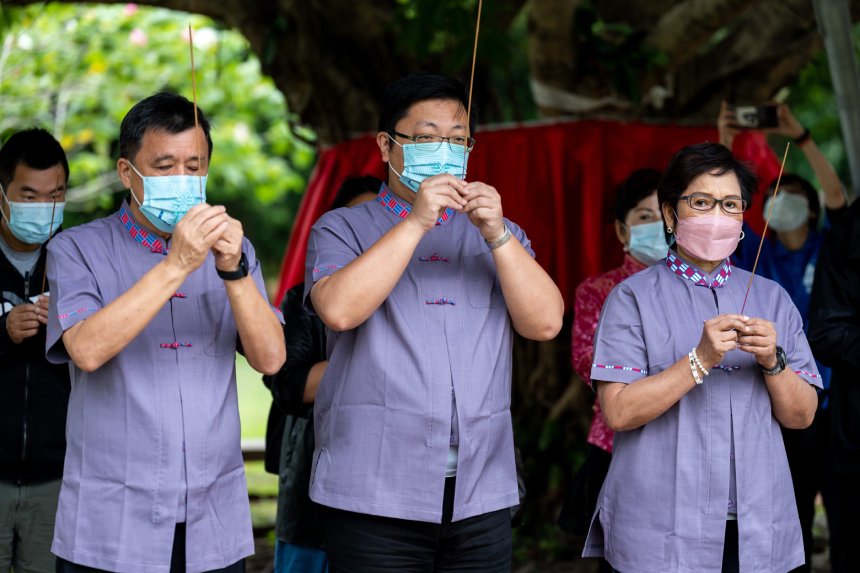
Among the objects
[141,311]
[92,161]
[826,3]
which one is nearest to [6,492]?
[141,311]

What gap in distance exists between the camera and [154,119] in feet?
8.86

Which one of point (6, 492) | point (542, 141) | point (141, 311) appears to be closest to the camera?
point (141, 311)

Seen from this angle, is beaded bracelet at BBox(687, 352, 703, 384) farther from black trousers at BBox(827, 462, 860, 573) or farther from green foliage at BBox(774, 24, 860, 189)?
green foliage at BBox(774, 24, 860, 189)

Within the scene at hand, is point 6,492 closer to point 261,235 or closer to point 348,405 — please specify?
point 348,405

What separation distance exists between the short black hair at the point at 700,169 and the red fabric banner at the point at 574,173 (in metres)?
2.22

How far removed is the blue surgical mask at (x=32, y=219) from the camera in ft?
11.1

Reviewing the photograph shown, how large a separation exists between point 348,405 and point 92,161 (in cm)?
872

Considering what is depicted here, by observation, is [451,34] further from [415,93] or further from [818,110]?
[818,110]

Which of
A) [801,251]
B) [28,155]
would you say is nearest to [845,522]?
[801,251]

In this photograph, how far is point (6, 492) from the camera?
3.35 metres

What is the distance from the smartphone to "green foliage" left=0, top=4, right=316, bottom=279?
13.1 ft

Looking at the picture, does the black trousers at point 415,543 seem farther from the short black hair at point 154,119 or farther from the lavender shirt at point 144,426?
the short black hair at point 154,119

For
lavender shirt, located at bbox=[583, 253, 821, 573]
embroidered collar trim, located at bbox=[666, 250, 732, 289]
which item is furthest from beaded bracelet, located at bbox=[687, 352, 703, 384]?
embroidered collar trim, located at bbox=[666, 250, 732, 289]

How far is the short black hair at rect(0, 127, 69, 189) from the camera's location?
348 cm
